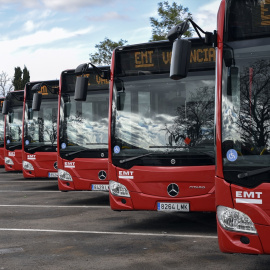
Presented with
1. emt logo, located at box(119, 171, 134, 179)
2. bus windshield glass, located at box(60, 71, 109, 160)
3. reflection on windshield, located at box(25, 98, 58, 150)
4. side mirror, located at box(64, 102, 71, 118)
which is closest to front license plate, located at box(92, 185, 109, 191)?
bus windshield glass, located at box(60, 71, 109, 160)

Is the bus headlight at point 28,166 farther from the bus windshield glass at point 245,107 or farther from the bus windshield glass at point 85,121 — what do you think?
the bus windshield glass at point 245,107

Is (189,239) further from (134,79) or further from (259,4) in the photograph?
(259,4)

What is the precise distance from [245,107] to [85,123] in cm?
755

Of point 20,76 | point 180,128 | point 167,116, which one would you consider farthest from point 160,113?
point 20,76

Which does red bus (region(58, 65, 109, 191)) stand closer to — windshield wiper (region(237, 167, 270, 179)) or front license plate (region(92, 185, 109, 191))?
front license plate (region(92, 185, 109, 191))

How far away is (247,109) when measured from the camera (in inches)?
260

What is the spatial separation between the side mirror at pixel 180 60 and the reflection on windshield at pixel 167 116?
8.92 feet

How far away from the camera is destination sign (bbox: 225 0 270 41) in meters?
6.55

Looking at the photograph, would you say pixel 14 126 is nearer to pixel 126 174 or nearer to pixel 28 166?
pixel 28 166

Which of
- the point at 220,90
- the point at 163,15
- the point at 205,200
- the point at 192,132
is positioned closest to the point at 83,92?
the point at 192,132

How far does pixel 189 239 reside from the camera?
914 cm

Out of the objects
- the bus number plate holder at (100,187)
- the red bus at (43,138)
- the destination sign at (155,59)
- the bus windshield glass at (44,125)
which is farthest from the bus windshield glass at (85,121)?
the destination sign at (155,59)

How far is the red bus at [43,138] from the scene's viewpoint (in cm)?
1692

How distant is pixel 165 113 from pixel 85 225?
2.49m
